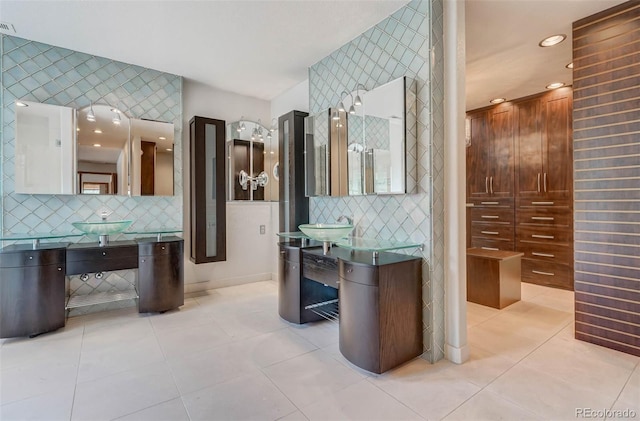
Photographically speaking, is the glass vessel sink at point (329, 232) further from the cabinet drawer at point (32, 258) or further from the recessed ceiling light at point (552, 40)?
the recessed ceiling light at point (552, 40)

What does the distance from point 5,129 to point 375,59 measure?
349 cm

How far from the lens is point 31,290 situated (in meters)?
2.59

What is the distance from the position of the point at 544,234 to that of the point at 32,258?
226 inches

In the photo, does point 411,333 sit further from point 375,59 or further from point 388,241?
point 375,59

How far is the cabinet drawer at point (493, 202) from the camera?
4.54 meters

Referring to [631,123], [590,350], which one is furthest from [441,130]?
[590,350]

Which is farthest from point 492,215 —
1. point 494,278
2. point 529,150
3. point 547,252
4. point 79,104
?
point 79,104

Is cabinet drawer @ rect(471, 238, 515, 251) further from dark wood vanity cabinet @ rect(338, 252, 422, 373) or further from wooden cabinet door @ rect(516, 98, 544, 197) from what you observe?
dark wood vanity cabinet @ rect(338, 252, 422, 373)

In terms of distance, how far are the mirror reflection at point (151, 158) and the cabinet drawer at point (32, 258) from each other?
0.96 m

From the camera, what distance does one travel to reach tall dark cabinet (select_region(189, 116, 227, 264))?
153 inches

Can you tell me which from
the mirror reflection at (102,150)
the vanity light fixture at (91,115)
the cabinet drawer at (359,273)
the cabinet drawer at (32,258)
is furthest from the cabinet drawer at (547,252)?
the vanity light fixture at (91,115)

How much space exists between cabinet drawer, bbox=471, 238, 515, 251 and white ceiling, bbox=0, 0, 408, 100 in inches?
140

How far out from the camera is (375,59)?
2680 mm

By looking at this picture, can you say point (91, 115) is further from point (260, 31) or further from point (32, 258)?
point (260, 31)
